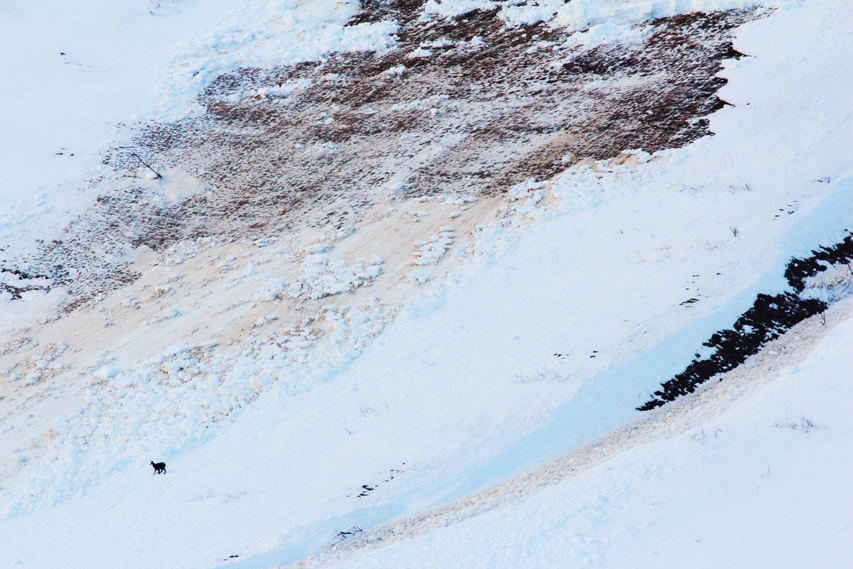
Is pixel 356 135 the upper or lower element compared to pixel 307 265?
upper

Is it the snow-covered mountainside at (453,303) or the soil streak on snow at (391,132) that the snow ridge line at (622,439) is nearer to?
the snow-covered mountainside at (453,303)

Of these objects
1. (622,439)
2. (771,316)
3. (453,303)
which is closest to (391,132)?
(453,303)

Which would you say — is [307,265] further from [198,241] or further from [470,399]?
[470,399]

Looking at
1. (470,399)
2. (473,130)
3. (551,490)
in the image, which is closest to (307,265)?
(470,399)

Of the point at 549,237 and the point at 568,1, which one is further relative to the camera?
the point at 568,1

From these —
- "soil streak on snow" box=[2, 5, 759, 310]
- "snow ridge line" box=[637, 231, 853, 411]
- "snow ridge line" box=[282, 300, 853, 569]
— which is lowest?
"snow ridge line" box=[282, 300, 853, 569]

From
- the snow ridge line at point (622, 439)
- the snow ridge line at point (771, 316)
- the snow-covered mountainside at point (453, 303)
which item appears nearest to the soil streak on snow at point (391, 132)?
the snow-covered mountainside at point (453, 303)

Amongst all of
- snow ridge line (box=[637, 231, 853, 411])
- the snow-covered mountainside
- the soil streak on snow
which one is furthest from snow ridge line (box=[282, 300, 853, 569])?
the soil streak on snow

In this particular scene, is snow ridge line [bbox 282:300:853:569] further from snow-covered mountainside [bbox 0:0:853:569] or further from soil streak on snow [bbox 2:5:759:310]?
soil streak on snow [bbox 2:5:759:310]
